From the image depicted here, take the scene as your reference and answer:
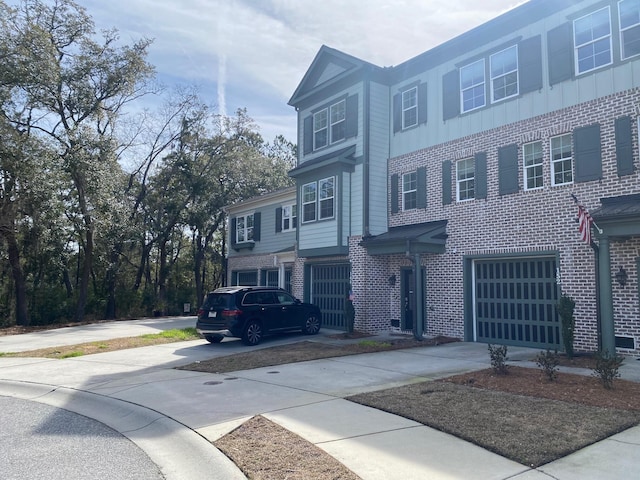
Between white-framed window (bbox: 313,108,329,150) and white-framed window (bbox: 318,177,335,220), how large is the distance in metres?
1.85

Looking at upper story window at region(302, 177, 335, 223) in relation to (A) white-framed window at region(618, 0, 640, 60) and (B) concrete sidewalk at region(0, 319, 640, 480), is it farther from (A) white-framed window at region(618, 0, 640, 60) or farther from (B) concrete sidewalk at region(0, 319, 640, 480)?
(A) white-framed window at region(618, 0, 640, 60)

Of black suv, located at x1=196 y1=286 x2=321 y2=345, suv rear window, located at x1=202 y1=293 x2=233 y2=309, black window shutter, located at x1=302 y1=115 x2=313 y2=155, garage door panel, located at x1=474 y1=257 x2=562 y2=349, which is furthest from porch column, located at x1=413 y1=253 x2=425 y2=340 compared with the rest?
black window shutter, located at x1=302 y1=115 x2=313 y2=155

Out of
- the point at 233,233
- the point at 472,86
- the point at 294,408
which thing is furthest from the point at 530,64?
the point at 233,233

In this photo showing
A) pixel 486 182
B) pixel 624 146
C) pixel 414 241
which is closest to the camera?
pixel 624 146

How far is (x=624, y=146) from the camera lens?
1165 cm

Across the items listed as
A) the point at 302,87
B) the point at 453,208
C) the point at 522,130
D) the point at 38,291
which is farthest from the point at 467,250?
the point at 38,291

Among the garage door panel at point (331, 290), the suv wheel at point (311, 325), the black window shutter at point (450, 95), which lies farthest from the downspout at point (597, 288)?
the suv wheel at point (311, 325)

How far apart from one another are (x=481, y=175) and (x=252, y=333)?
8.26 metres

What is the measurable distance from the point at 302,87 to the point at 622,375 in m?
15.7

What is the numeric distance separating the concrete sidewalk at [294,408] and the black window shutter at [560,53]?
23.4 ft

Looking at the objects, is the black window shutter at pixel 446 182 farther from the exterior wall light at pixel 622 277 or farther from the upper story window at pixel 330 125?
→ the exterior wall light at pixel 622 277

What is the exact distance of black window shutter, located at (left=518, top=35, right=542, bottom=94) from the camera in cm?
1352

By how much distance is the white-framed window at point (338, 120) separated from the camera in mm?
18688

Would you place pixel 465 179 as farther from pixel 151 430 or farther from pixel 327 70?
pixel 151 430
